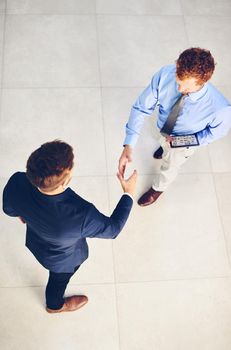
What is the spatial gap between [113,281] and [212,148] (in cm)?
124

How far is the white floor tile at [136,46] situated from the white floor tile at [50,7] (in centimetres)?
19

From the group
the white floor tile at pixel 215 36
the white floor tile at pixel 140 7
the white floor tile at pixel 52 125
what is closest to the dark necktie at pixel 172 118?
the white floor tile at pixel 52 125

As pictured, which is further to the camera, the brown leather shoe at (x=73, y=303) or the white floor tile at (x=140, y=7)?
the white floor tile at (x=140, y=7)

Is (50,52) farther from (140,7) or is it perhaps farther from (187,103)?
(187,103)

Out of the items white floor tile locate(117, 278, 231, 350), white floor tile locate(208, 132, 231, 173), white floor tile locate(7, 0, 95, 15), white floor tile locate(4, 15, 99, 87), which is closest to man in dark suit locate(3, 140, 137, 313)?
white floor tile locate(117, 278, 231, 350)

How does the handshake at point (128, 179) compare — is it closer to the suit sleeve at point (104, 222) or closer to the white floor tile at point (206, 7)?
the suit sleeve at point (104, 222)

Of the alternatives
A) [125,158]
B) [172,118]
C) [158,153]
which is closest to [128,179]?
[125,158]

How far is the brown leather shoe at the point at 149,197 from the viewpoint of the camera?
2.45m

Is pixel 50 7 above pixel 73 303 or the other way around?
above

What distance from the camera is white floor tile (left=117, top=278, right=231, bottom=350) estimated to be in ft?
6.93

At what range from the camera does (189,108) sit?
1.82 m

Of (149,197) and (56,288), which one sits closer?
(56,288)

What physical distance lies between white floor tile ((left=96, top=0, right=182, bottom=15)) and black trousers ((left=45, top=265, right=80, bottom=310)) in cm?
240

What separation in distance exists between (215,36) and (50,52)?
1.47 meters
